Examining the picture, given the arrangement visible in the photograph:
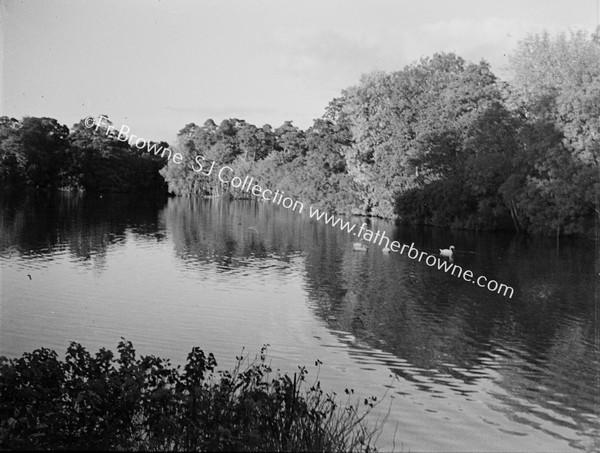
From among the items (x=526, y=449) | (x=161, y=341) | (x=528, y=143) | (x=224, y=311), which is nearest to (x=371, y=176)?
(x=528, y=143)

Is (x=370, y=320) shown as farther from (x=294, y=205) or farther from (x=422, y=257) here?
(x=294, y=205)

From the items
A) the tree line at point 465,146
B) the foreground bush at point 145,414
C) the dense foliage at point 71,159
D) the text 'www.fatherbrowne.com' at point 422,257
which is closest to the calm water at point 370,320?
the text 'www.fatherbrowne.com' at point 422,257

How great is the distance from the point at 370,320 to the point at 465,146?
28803 mm

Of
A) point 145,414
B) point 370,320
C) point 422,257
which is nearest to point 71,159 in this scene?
point 422,257

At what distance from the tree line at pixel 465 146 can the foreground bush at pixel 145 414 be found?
29936 mm

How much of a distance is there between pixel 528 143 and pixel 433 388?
2832 centimetres

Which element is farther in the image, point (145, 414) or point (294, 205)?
point (294, 205)

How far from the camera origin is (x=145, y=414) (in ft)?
21.4

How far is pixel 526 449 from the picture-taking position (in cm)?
827

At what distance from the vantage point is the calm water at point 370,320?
9.66 metres

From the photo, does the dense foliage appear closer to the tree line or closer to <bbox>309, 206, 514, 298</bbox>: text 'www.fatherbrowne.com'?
the tree line

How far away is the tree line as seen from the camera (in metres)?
34.1

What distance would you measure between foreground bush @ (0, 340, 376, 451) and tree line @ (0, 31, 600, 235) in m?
29.9

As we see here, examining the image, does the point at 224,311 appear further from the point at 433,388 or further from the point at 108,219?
the point at 108,219
